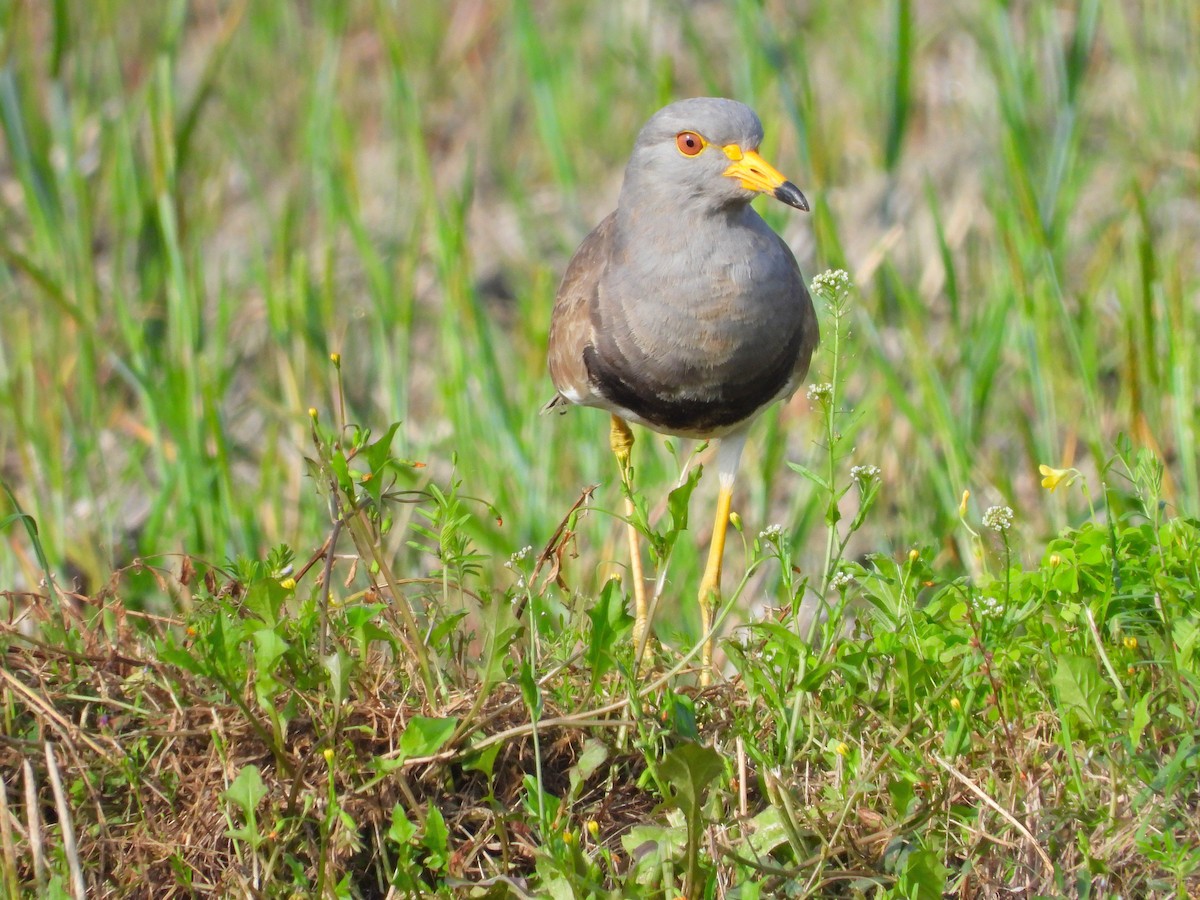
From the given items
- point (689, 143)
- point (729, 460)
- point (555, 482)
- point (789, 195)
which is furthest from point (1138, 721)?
point (555, 482)

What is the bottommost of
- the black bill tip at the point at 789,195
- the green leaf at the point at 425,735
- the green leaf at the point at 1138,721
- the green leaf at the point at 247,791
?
the green leaf at the point at 247,791

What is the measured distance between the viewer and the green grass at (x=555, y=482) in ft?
7.94

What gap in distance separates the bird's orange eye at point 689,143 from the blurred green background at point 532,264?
0.76m

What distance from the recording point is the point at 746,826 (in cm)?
244

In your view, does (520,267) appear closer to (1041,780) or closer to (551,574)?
(551,574)

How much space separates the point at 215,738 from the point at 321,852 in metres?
0.29

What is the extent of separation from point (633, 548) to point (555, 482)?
1.47 meters

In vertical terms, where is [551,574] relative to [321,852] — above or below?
above

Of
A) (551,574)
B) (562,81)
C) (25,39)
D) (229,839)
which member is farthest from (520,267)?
(229,839)

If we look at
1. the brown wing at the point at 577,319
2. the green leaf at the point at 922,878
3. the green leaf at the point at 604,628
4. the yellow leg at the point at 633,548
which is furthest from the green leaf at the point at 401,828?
the brown wing at the point at 577,319

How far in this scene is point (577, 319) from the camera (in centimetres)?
365

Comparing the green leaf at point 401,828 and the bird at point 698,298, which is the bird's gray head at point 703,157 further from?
the green leaf at point 401,828

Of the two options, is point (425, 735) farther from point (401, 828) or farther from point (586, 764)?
point (586, 764)

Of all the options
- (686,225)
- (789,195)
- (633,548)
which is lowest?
(633,548)
